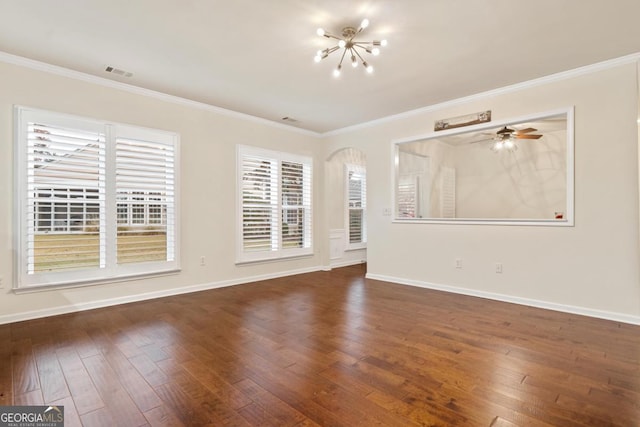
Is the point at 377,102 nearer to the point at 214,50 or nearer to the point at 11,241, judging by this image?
the point at 214,50

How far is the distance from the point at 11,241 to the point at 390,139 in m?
4.94

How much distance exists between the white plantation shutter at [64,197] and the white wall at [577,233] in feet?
14.2

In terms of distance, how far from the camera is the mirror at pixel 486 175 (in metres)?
5.94

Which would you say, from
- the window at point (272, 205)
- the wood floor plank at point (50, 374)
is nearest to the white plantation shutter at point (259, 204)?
the window at point (272, 205)

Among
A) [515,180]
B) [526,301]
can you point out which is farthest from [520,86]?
[515,180]

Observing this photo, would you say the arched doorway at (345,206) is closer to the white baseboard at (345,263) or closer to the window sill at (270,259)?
the white baseboard at (345,263)

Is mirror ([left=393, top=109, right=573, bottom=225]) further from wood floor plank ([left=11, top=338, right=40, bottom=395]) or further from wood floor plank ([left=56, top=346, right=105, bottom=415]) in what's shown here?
wood floor plank ([left=11, top=338, right=40, bottom=395])

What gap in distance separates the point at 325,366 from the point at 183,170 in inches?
132

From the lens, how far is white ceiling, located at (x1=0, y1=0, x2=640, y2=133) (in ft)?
8.11

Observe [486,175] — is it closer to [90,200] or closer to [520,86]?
[520,86]

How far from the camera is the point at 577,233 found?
3551 mm

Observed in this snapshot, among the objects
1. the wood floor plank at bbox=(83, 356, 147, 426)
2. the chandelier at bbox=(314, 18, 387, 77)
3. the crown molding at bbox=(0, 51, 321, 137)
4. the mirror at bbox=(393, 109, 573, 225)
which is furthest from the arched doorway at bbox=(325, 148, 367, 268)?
the wood floor plank at bbox=(83, 356, 147, 426)

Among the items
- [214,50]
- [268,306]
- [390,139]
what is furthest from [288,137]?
[268,306]

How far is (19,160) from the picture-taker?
326 cm
